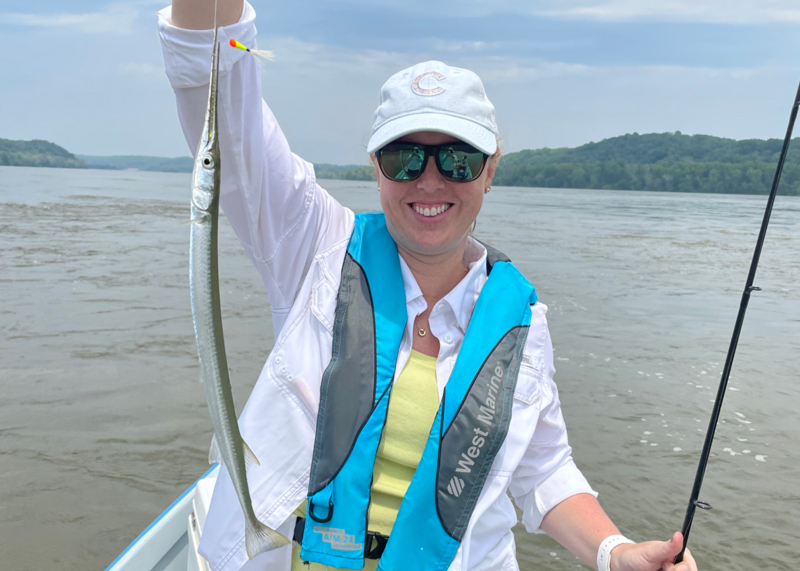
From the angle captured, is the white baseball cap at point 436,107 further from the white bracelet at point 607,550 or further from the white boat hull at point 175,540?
the white boat hull at point 175,540

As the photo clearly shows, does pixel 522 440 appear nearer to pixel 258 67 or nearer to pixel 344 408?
pixel 344 408

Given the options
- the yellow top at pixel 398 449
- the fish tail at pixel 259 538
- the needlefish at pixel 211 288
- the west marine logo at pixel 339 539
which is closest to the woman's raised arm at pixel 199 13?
the needlefish at pixel 211 288

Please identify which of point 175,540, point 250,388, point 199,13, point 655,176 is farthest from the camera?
point 655,176

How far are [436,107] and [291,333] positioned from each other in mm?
934

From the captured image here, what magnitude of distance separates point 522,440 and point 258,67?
1.55 m

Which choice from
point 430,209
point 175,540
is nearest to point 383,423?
point 430,209

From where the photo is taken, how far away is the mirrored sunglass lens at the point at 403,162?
2.07m

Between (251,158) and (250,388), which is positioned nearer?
(251,158)

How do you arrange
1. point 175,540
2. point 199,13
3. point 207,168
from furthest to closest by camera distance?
point 175,540 → point 199,13 → point 207,168

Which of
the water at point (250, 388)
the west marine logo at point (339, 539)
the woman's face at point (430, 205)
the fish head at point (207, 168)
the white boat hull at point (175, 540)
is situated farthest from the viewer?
the water at point (250, 388)

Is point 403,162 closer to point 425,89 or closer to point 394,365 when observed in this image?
point 425,89

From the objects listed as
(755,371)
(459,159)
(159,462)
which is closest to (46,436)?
(159,462)

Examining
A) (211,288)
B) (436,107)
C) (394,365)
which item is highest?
(436,107)

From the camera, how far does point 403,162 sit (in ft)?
6.84
